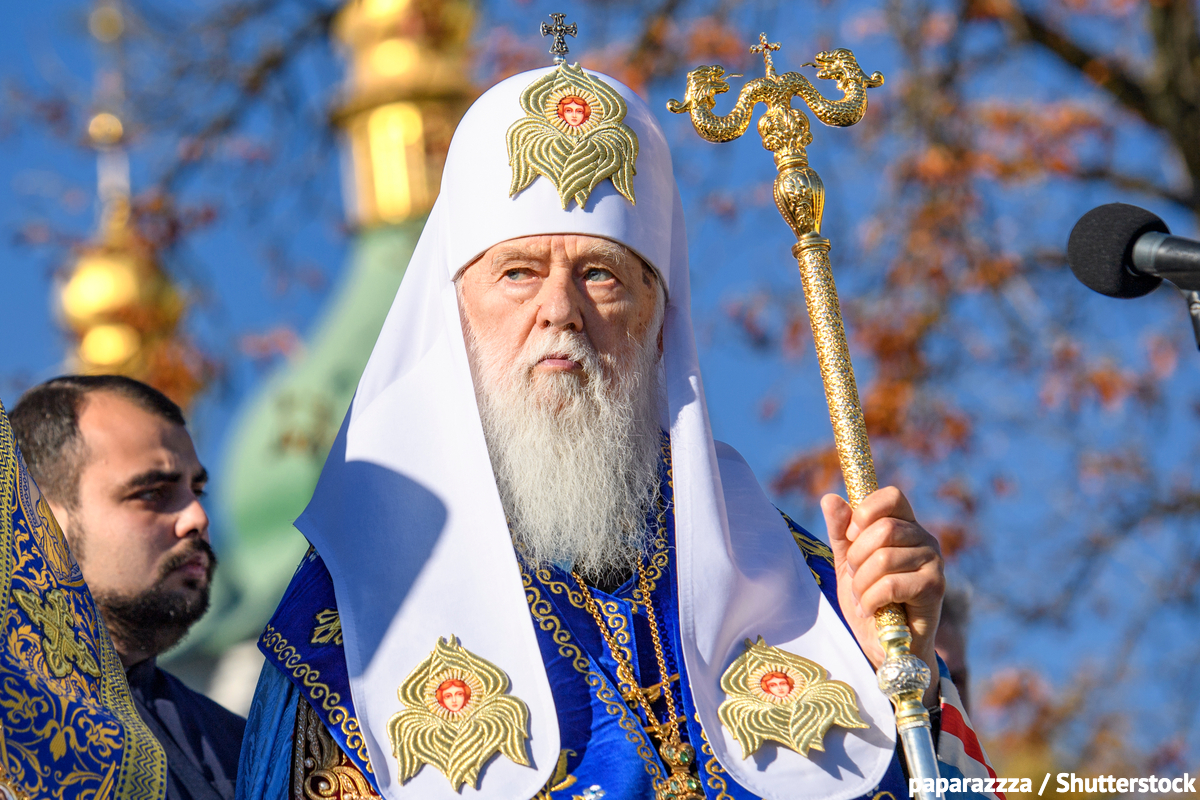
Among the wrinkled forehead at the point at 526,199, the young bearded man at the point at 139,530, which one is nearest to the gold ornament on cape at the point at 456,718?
the young bearded man at the point at 139,530

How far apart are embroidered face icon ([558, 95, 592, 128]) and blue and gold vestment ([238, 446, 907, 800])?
4.43 ft

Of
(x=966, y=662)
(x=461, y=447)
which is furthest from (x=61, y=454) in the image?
(x=966, y=662)

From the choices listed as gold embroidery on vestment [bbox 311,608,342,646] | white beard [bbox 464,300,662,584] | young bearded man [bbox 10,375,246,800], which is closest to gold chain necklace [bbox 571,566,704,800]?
white beard [bbox 464,300,662,584]

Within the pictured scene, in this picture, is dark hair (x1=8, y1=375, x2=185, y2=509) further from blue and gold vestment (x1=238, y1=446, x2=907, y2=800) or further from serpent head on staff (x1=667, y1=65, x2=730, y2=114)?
serpent head on staff (x1=667, y1=65, x2=730, y2=114)

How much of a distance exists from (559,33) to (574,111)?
35cm

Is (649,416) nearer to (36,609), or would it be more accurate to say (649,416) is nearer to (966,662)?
(966,662)

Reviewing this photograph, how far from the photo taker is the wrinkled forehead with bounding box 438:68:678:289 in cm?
477

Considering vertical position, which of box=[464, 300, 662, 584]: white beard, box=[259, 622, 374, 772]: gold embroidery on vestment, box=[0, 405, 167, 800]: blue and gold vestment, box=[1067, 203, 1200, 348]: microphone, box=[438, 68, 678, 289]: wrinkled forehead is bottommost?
box=[0, 405, 167, 800]: blue and gold vestment

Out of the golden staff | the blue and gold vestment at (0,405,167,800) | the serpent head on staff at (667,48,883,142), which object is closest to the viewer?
the blue and gold vestment at (0,405,167,800)

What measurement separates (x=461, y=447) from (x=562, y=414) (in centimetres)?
36

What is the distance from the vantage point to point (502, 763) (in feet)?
12.8

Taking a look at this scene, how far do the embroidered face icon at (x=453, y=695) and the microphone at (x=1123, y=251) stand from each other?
67.2 inches

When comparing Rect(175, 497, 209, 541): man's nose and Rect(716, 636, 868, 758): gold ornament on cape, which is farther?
Rect(175, 497, 209, 541): man's nose

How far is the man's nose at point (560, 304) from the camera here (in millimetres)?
4539
